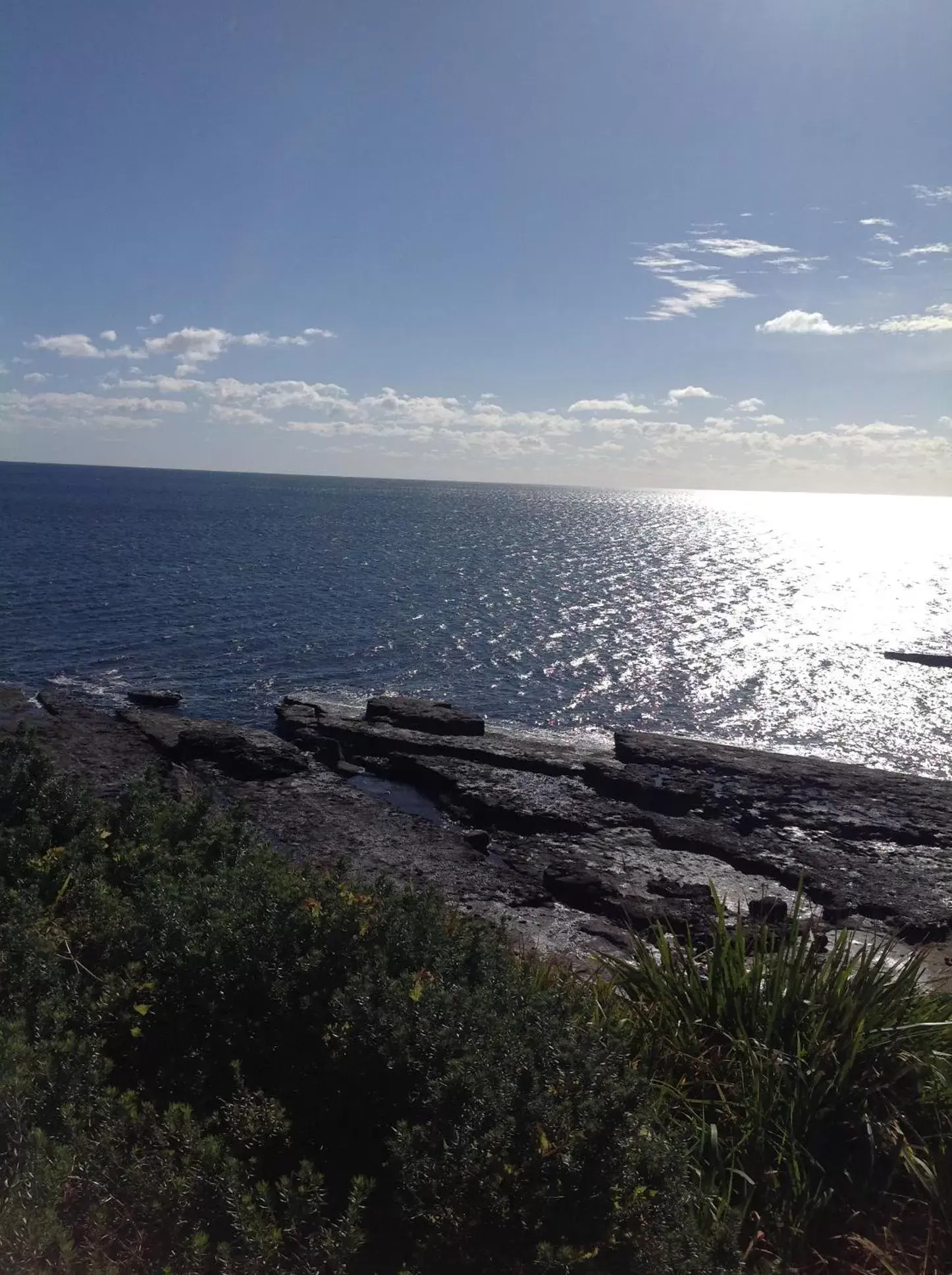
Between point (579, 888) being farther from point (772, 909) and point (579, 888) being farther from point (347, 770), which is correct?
point (347, 770)

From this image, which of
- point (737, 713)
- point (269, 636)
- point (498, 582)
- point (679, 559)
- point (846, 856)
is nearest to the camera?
point (846, 856)

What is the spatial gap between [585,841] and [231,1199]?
55.1 feet

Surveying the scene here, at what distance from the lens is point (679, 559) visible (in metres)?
98.6

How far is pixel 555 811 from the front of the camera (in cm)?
2173

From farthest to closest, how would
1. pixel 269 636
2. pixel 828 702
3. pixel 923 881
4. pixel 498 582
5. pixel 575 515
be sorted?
1. pixel 575 515
2. pixel 498 582
3. pixel 269 636
4. pixel 828 702
5. pixel 923 881

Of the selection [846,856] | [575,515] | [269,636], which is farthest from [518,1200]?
[575,515]

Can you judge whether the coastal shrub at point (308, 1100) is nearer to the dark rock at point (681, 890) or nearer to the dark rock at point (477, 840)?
the dark rock at point (681, 890)

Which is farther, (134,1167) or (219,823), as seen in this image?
(219,823)

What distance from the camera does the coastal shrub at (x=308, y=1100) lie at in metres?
4.08

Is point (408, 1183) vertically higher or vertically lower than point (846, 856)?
higher

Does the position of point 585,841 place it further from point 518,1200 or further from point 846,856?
point 518,1200

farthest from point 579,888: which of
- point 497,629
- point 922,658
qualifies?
point 922,658

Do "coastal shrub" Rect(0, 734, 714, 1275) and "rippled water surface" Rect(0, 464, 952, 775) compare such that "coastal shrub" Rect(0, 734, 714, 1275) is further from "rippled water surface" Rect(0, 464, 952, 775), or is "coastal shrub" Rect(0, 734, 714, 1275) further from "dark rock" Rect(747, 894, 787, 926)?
"rippled water surface" Rect(0, 464, 952, 775)

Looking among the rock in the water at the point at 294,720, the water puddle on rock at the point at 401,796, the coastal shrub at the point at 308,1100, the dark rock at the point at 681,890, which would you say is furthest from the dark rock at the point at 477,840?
the coastal shrub at the point at 308,1100
